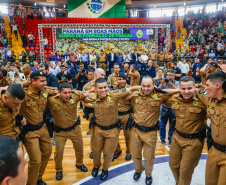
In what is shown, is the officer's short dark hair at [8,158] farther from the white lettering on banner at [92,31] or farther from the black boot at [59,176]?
the white lettering on banner at [92,31]

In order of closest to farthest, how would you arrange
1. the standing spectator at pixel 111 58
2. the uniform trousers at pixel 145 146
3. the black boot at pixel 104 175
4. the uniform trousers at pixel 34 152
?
the uniform trousers at pixel 34 152
the uniform trousers at pixel 145 146
the black boot at pixel 104 175
the standing spectator at pixel 111 58

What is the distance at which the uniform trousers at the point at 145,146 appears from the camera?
10.3 ft

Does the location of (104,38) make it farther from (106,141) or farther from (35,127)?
(35,127)

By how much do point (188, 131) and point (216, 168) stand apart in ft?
1.96

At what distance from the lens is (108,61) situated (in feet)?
38.6

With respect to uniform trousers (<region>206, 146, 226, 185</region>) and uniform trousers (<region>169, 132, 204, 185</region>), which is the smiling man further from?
uniform trousers (<region>206, 146, 226, 185</region>)

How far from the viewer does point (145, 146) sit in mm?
3180

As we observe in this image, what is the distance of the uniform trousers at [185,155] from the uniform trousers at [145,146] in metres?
0.40

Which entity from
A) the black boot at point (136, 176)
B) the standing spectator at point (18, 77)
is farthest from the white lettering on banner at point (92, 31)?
the black boot at point (136, 176)

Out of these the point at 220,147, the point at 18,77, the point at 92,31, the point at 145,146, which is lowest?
the point at 145,146

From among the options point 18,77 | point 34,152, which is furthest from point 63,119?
point 18,77

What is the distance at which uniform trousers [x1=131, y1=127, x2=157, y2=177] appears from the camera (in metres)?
3.14

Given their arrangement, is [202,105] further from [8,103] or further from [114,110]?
[8,103]

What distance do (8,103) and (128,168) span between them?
8.17 ft
